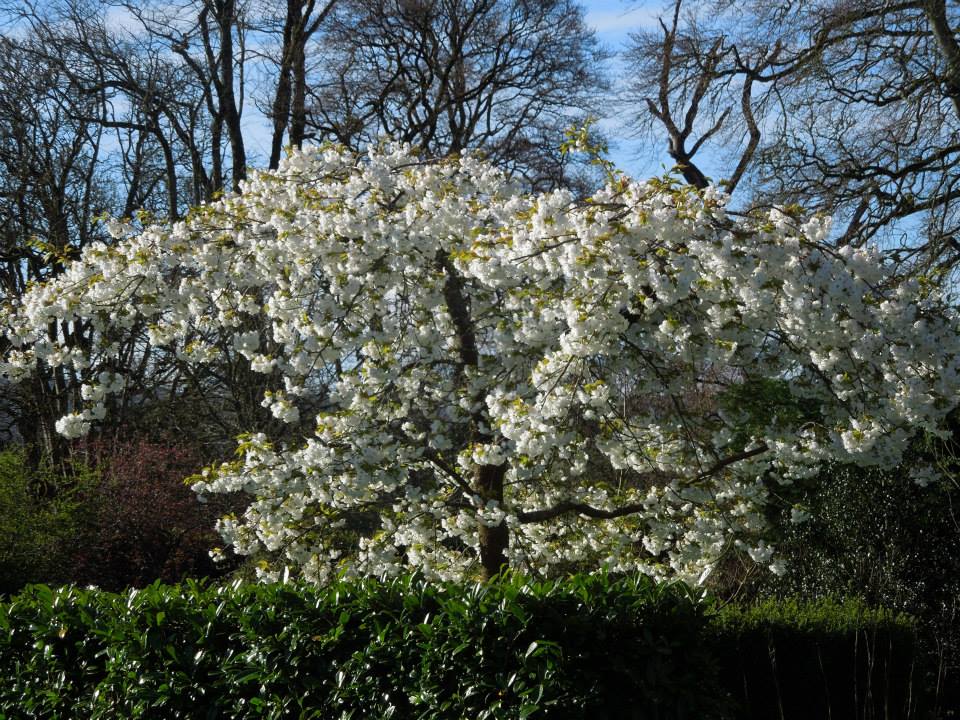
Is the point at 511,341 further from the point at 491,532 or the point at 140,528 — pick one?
the point at 140,528

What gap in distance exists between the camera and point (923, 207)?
9.61 metres

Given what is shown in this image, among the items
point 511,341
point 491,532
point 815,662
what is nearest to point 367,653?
point 511,341

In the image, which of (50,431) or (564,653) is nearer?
(564,653)

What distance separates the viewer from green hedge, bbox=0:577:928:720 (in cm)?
363

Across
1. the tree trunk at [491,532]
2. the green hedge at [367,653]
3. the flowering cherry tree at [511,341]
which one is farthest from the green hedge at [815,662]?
the tree trunk at [491,532]

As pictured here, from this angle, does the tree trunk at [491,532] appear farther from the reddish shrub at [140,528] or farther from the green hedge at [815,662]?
the reddish shrub at [140,528]

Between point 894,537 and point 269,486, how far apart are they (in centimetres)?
439

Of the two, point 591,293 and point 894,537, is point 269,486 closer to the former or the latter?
point 591,293

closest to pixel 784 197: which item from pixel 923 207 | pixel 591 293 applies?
pixel 923 207

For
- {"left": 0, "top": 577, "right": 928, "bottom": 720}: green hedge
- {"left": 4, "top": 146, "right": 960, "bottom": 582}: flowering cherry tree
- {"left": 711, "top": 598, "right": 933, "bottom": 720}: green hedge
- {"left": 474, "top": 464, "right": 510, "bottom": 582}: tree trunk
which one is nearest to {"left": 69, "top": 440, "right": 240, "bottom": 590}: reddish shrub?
{"left": 4, "top": 146, "right": 960, "bottom": 582}: flowering cherry tree

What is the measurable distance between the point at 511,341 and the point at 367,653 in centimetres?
236

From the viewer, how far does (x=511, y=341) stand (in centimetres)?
568

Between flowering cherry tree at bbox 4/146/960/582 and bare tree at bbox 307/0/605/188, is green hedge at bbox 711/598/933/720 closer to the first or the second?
flowering cherry tree at bbox 4/146/960/582

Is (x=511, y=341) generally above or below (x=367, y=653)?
above
